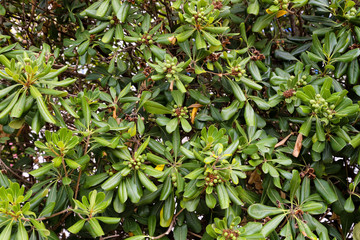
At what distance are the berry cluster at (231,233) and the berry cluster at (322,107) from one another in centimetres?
58

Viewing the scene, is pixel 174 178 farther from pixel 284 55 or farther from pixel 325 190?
pixel 284 55

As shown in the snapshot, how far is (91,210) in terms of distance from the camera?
4.56 ft

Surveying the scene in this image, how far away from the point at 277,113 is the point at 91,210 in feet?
3.32

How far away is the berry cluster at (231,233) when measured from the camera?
1426mm

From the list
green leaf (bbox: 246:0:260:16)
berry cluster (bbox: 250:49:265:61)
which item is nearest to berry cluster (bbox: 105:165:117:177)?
berry cluster (bbox: 250:49:265:61)

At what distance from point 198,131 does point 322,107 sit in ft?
1.94

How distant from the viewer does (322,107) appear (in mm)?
1500

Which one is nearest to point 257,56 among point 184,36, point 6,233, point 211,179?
point 184,36

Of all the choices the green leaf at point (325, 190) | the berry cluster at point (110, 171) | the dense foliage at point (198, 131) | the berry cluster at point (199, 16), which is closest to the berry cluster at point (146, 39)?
the dense foliage at point (198, 131)

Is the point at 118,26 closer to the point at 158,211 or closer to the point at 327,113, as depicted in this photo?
the point at 158,211

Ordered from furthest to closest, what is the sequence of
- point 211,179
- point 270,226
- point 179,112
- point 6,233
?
point 179,112 → point 270,226 → point 211,179 → point 6,233

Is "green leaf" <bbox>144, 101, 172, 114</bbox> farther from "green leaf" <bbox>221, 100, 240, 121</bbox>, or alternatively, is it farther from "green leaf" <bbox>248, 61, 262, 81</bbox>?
"green leaf" <bbox>248, 61, 262, 81</bbox>

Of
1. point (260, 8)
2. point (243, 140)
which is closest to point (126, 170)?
point (243, 140)

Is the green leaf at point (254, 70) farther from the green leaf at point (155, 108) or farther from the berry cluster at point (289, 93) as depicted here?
the green leaf at point (155, 108)
